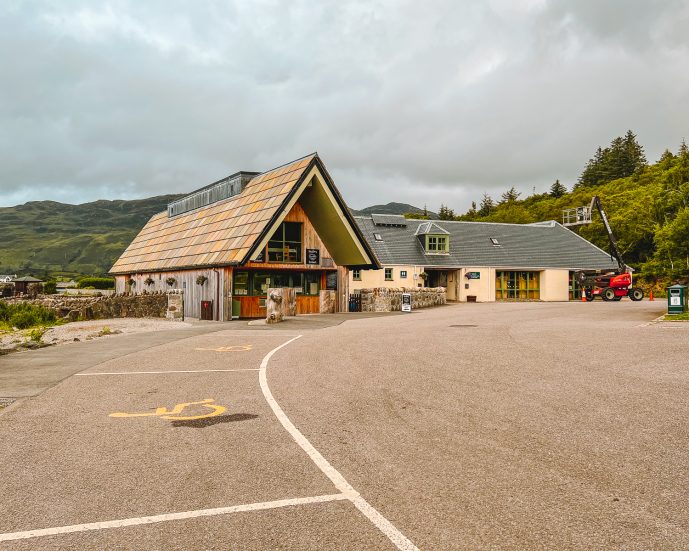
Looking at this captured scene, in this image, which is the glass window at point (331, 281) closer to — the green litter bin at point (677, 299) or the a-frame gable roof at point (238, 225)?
the a-frame gable roof at point (238, 225)

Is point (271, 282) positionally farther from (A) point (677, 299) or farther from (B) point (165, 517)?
(B) point (165, 517)

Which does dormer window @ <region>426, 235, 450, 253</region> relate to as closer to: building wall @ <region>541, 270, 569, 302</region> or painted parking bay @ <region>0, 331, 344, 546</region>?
building wall @ <region>541, 270, 569, 302</region>

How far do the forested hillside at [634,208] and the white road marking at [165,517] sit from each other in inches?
1105

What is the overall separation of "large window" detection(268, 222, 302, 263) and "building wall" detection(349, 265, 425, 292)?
13.5 m

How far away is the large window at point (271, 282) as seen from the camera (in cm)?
3155

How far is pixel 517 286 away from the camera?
5266 centimetres

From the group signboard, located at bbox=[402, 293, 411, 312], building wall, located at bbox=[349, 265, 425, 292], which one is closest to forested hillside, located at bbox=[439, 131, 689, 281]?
signboard, located at bbox=[402, 293, 411, 312]

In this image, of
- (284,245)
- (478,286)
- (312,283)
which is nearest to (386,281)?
(478,286)

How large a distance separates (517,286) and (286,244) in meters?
27.9

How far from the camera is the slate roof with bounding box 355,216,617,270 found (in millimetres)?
49625

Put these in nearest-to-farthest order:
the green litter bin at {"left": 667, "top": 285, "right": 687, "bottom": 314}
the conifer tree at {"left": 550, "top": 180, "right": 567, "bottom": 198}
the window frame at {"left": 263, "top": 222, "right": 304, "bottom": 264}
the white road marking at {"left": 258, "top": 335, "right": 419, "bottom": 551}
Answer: the white road marking at {"left": 258, "top": 335, "right": 419, "bottom": 551} → the green litter bin at {"left": 667, "top": 285, "right": 687, "bottom": 314} → the window frame at {"left": 263, "top": 222, "right": 304, "bottom": 264} → the conifer tree at {"left": 550, "top": 180, "right": 567, "bottom": 198}

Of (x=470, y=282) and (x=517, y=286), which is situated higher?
(x=470, y=282)

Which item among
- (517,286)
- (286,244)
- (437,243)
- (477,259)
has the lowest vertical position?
(517,286)

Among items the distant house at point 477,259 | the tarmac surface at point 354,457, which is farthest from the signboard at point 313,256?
the tarmac surface at point 354,457
